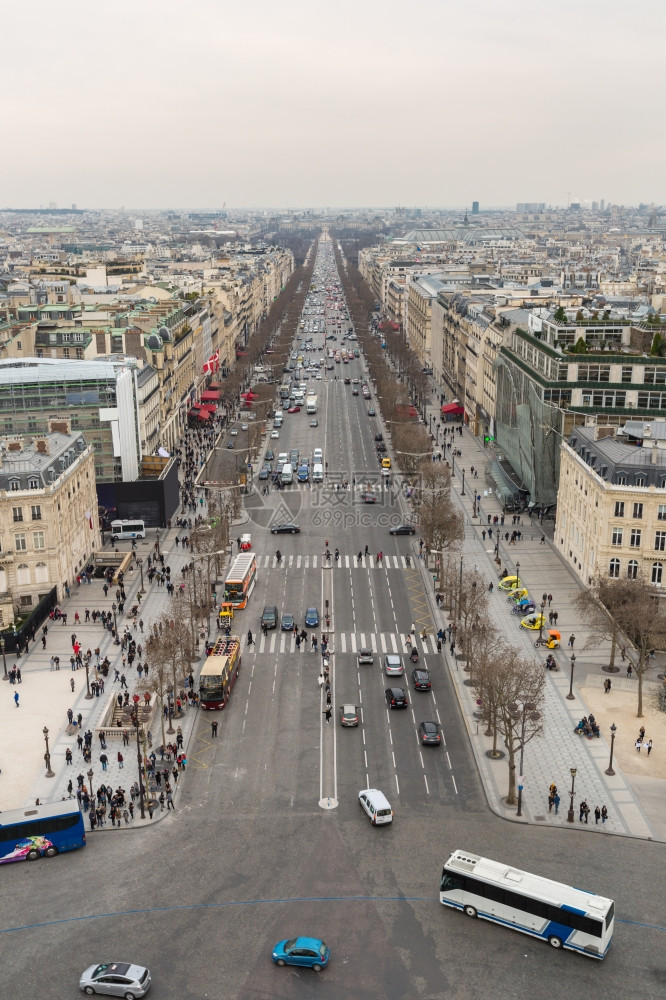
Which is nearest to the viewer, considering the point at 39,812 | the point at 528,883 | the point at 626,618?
the point at 528,883

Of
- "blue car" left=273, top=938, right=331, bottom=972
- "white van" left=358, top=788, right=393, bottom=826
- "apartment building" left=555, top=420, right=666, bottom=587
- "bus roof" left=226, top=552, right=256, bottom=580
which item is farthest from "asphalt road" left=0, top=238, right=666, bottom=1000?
"apartment building" left=555, top=420, right=666, bottom=587

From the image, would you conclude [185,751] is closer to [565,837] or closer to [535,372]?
[565,837]

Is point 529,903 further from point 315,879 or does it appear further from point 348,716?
point 348,716

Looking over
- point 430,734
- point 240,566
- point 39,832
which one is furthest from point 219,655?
point 39,832

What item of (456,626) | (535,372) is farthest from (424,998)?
(535,372)

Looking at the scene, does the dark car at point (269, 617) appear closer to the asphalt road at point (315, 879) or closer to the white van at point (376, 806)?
the asphalt road at point (315, 879)

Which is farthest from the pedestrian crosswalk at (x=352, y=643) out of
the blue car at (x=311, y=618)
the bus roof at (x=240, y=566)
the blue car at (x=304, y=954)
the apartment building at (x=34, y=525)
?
the blue car at (x=304, y=954)
